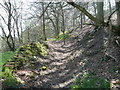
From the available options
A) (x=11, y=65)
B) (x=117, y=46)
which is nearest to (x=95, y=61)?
(x=117, y=46)

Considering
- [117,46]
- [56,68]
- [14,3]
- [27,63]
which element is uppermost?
A: [14,3]

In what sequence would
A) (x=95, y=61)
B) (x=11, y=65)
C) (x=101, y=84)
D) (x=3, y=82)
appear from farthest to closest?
(x=95, y=61)
(x=11, y=65)
(x=3, y=82)
(x=101, y=84)

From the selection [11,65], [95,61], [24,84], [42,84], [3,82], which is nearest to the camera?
[3,82]

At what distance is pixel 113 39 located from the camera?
8.90 meters

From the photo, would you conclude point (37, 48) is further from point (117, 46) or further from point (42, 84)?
point (117, 46)

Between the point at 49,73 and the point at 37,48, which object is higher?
the point at 37,48

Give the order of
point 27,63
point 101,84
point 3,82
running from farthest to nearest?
1. point 27,63
2. point 3,82
3. point 101,84

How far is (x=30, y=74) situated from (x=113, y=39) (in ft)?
19.5

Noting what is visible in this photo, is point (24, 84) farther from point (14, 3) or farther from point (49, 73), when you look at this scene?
point (14, 3)

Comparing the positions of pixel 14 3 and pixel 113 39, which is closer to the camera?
pixel 113 39

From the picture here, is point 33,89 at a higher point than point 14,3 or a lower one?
lower

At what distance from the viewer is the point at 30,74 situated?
7469 millimetres

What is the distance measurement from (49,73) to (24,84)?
230cm

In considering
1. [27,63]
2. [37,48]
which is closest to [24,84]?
[27,63]
